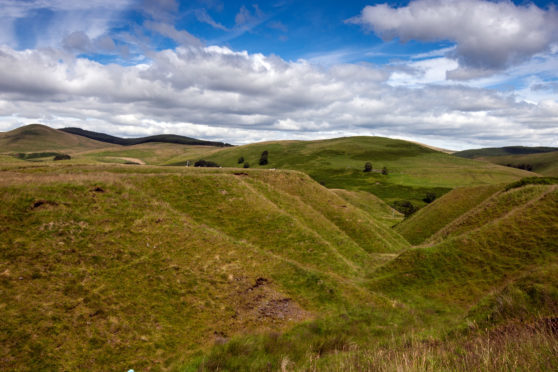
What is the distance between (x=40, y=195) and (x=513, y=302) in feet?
94.9

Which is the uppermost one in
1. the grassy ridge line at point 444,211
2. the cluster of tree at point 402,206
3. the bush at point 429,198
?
the grassy ridge line at point 444,211

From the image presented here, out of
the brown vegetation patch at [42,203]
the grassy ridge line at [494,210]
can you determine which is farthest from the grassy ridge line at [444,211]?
the brown vegetation patch at [42,203]

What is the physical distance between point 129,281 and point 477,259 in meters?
26.5

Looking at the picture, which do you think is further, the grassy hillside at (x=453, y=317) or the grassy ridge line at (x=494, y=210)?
the grassy ridge line at (x=494, y=210)

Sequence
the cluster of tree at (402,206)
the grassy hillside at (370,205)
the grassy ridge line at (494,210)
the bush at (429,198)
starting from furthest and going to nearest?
the bush at (429,198) < the cluster of tree at (402,206) < the grassy hillside at (370,205) < the grassy ridge line at (494,210)

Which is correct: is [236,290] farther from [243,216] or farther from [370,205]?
[370,205]

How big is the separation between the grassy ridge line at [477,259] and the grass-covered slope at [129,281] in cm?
417

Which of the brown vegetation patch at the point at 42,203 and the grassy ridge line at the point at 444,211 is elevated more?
the brown vegetation patch at the point at 42,203

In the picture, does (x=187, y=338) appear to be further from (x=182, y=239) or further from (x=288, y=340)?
(x=182, y=239)

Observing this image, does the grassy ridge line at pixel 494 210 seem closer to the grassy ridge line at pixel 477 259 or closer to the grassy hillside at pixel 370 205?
the grassy ridge line at pixel 477 259

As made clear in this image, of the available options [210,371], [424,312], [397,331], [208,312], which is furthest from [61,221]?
[424,312]

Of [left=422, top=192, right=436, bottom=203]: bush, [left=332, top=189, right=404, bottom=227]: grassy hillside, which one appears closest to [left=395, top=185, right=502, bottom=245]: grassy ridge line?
[left=332, top=189, right=404, bottom=227]: grassy hillside

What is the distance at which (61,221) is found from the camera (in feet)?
60.1

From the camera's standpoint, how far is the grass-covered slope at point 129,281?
1214cm
